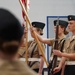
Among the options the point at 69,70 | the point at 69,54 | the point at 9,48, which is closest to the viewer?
the point at 9,48

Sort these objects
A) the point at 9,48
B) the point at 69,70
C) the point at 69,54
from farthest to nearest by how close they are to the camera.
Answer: the point at 69,70 → the point at 69,54 → the point at 9,48

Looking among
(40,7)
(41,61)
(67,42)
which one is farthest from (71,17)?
(40,7)

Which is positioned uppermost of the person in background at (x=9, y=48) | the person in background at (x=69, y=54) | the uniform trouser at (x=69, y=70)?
the person in background at (x=9, y=48)

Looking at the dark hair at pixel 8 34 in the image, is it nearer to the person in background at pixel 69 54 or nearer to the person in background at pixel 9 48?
the person in background at pixel 9 48

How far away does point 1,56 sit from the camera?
636 mm

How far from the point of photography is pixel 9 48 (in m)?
0.63

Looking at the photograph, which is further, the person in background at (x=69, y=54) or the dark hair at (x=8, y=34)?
the person in background at (x=69, y=54)

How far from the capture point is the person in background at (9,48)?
2.05 ft

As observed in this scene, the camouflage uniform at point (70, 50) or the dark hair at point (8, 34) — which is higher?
the dark hair at point (8, 34)

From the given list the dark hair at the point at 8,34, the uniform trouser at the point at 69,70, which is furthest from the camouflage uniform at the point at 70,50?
the dark hair at the point at 8,34

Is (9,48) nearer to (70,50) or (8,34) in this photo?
(8,34)

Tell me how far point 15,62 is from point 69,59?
91.9 inches

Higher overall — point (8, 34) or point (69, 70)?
point (8, 34)

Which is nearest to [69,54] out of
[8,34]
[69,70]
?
[69,70]
